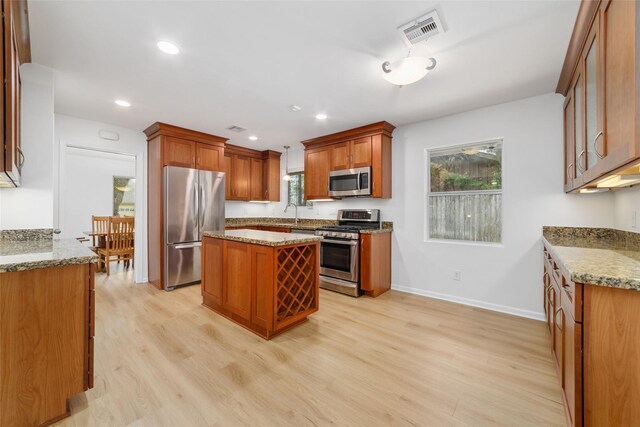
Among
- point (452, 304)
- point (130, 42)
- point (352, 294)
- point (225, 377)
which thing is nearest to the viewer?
point (225, 377)

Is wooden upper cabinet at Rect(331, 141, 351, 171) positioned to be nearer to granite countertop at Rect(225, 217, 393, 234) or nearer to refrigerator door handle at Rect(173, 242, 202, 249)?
granite countertop at Rect(225, 217, 393, 234)

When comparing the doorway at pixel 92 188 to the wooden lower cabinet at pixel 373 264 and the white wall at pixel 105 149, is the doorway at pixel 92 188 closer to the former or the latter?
the white wall at pixel 105 149

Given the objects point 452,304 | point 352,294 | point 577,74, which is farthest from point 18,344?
point 577,74

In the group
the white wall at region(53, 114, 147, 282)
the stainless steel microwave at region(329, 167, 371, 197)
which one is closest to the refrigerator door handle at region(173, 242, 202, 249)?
the white wall at region(53, 114, 147, 282)

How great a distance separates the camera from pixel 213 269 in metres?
3.02

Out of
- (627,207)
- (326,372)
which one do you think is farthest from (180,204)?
(627,207)

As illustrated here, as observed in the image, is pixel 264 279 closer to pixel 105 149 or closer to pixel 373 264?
pixel 373 264

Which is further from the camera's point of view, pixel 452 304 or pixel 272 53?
pixel 452 304

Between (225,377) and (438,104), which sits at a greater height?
(438,104)

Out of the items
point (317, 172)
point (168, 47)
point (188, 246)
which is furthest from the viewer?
point (317, 172)

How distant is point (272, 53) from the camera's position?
84.7 inches

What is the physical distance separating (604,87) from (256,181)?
5.03 metres

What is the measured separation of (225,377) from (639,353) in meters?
2.20

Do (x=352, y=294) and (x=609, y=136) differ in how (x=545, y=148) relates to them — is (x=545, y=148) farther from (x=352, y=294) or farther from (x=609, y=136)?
(x=352, y=294)
